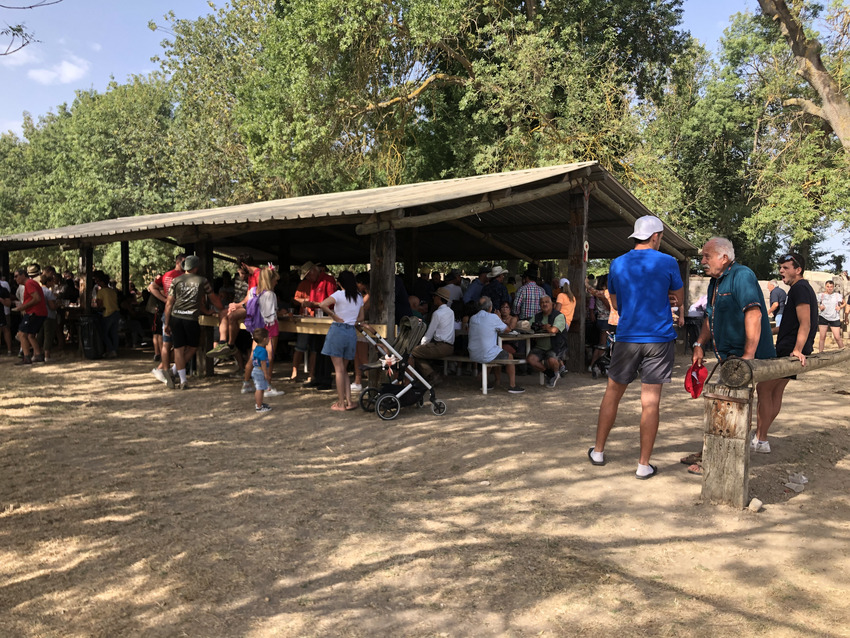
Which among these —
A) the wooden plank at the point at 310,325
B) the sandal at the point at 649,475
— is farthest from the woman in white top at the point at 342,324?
the sandal at the point at 649,475

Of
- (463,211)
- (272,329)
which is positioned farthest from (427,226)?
(272,329)

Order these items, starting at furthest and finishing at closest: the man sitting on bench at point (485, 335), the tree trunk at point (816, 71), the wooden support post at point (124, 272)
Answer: the tree trunk at point (816, 71), the wooden support post at point (124, 272), the man sitting on bench at point (485, 335)

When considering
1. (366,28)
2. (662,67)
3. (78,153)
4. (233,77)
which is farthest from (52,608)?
(78,153)

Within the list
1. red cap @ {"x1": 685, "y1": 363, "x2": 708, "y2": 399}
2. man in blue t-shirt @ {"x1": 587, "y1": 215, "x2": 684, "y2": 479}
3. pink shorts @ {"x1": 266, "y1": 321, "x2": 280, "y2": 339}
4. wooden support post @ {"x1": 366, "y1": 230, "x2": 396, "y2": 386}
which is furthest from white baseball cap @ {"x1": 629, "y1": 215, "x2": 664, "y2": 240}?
pink shorts @ {"x1": 266, "y1": 321, "x2": 280, "y2": 339}

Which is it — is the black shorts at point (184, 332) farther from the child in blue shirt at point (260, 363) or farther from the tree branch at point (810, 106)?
the tree branch at point (810, 106)

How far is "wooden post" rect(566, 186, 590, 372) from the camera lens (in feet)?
35.0

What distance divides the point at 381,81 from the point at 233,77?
1361 cm

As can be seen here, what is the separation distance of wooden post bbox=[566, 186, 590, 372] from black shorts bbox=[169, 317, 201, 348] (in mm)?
5805

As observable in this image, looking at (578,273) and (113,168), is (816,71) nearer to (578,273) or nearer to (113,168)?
(578,273)

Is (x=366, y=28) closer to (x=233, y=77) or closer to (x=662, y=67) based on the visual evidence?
(x=662, y=67)

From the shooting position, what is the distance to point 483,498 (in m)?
4.62

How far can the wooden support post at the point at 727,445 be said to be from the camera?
4.20m

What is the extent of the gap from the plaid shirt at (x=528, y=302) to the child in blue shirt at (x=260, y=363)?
12.5 ft

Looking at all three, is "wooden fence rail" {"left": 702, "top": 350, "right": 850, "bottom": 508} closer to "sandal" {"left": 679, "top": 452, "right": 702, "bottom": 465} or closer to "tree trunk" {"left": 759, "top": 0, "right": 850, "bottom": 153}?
"sandal" {"left": 679, "top": 452, "right": 702, "bottom": 465}
